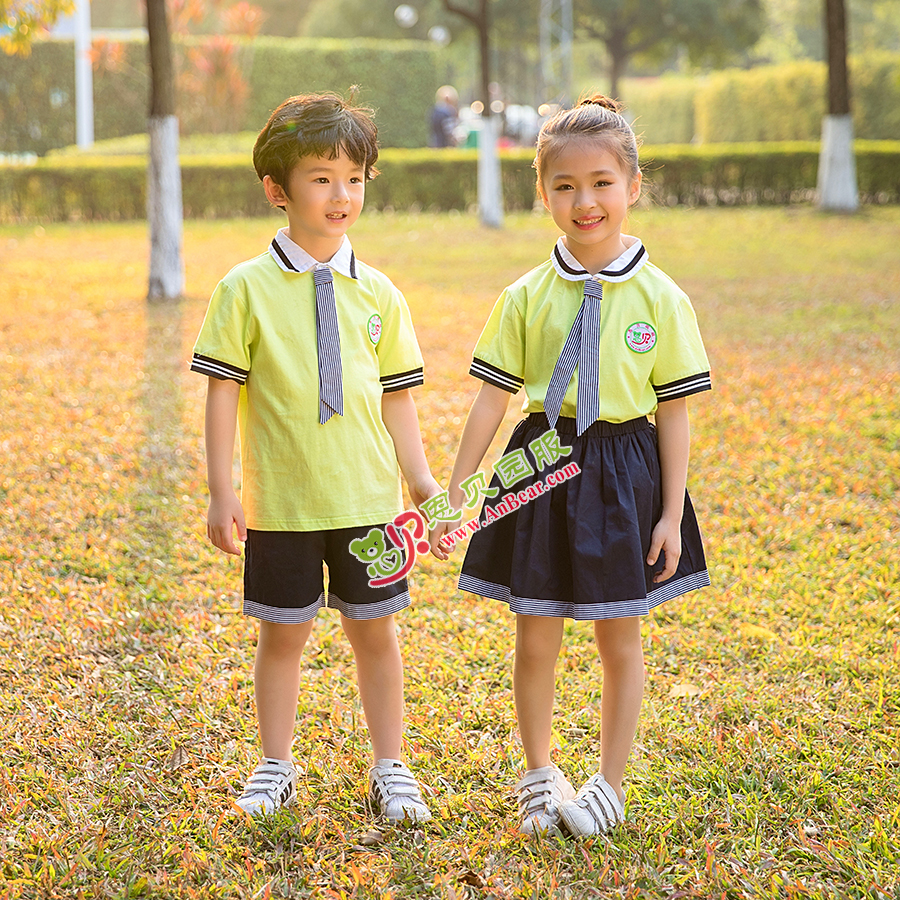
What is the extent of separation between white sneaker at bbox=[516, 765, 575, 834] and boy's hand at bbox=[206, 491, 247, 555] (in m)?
0.78

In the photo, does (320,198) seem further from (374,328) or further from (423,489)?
(423,489)

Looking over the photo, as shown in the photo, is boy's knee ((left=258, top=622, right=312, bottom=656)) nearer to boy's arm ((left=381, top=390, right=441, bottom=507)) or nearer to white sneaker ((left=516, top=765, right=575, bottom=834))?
boy's arm ((left=381, top=390, right=441, bottom=507))

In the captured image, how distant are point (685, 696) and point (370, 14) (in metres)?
32.6

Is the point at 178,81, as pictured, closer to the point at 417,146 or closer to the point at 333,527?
the point at 417,146

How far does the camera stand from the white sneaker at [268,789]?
7.14ft

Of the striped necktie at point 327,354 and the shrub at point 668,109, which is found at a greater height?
the shrub at point 668,109

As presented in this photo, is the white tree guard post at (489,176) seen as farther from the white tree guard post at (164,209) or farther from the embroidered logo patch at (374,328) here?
the embroidered logo patch at (374,328)

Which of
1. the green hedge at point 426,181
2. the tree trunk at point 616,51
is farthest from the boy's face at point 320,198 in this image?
the tree trunk at point 616,51

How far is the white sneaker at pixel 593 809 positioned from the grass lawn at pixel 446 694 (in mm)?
41

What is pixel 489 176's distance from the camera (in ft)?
44.6

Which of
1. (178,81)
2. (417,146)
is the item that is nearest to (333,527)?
(178,81)

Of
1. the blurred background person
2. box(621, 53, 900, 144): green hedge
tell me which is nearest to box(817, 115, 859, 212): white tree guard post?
the blurred background person

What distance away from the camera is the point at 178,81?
2145 centimetres

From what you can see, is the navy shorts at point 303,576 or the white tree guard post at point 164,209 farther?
the white tree guard post at point 164,209
